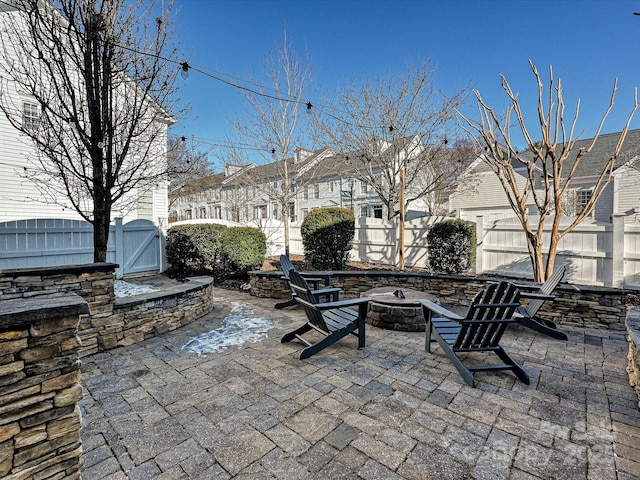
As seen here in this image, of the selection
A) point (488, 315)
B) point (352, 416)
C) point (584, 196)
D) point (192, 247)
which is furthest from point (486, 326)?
point (584, 196)

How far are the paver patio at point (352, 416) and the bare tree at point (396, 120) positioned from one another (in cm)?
596

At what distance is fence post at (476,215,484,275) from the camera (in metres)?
7.34

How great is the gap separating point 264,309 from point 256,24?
7388 millimetres

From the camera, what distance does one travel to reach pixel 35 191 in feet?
27.6

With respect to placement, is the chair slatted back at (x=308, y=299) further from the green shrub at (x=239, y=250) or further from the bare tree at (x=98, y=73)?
the green shrub at (x=239, y=250)

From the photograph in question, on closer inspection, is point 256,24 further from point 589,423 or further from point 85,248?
point 589,423

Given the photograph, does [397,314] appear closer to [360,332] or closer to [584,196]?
[360,332]

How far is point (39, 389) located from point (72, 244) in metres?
6.21

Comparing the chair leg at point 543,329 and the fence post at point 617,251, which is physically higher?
the fence post at point 617,251

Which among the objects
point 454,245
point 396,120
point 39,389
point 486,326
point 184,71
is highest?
point 396,120

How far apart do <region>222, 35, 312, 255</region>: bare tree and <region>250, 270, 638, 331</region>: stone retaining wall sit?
5.30 meters

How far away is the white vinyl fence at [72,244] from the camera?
561 centimetres

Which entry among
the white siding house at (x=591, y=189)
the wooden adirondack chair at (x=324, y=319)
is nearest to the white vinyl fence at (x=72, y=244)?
the wooden adirondack chair at (x=324, y=319)

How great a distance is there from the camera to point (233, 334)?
400 cm
